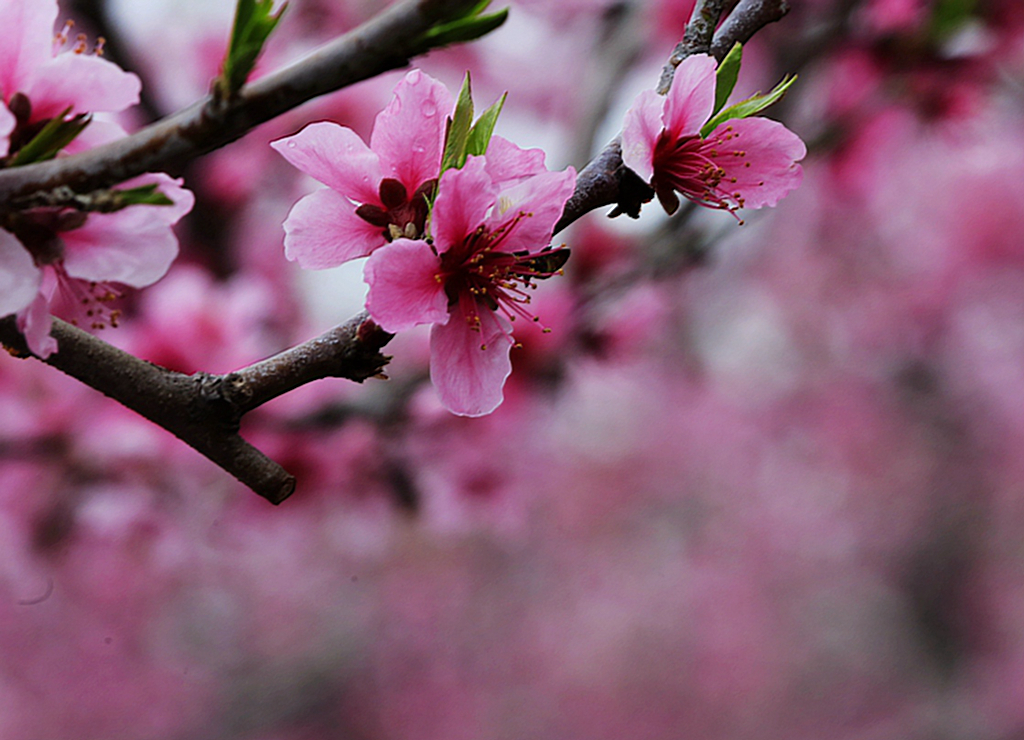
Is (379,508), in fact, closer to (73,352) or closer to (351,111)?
(351,111)

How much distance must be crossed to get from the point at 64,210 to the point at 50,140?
0.11 feet

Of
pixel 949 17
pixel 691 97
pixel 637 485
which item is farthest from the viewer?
pixel 637 485

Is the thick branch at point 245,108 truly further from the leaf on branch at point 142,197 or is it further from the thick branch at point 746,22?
the thick branch at point 746,22

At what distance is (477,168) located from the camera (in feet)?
1.28

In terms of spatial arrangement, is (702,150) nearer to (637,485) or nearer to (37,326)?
(37,326)

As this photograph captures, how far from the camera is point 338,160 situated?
0.45 meters

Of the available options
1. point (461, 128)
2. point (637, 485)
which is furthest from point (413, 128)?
point (637, 485)

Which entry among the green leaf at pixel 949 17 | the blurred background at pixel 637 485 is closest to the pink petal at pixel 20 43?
the blurred background at pixel 637 485

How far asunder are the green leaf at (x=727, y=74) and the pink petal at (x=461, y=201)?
0.14m

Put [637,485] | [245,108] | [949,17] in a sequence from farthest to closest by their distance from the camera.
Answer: [637,485] < [949,17] < [245,108]

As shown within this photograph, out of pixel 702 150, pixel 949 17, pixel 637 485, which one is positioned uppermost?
pixel 702 150

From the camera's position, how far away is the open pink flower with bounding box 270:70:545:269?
0.44 meters

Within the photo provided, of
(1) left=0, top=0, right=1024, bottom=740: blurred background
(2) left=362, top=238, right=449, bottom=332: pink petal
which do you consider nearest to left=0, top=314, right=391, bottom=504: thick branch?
(2) left=362, top=238, right=449, bottom=332: pink petal

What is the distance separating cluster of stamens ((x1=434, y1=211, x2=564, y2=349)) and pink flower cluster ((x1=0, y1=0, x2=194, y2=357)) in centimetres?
14
